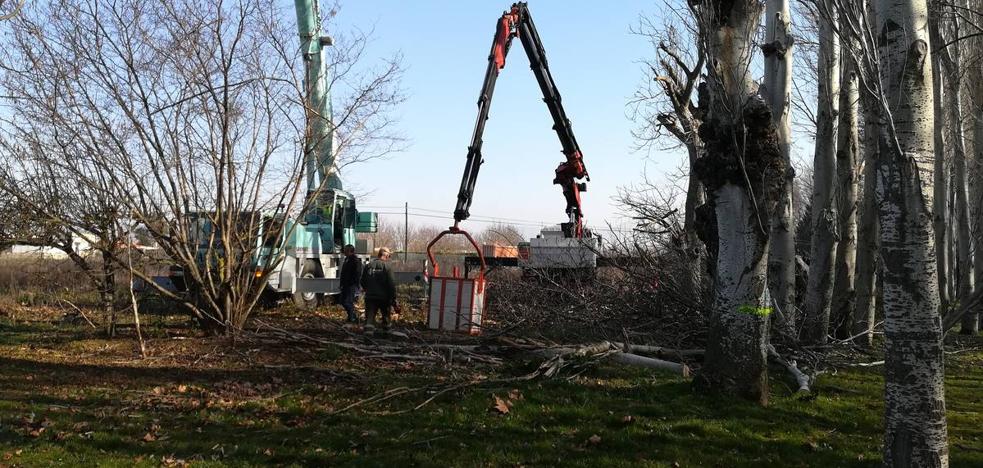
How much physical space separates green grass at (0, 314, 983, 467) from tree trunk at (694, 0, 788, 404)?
0.37m

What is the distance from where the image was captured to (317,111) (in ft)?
36.5

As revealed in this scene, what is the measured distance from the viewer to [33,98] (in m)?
9.86

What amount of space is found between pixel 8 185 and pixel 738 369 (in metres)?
9.66

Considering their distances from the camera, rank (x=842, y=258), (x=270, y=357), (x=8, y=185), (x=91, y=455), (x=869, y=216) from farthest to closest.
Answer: (x=869, y=216) < (x=842, y=258) < (x=8, y=185) < (x=270, y=357) < (x=91, y=455)

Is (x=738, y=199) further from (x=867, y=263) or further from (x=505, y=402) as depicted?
(x=867, y=263)

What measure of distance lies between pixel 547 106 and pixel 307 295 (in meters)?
6.85

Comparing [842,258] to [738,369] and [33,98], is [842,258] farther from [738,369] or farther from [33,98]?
[33,98]

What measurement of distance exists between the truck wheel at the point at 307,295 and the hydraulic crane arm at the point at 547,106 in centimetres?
428

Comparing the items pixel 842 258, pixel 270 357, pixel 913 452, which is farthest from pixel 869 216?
pixel 270 357

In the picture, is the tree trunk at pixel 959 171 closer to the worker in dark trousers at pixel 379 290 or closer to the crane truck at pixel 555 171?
the crane truck at pixel 555 171

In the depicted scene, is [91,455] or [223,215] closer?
[91,455]

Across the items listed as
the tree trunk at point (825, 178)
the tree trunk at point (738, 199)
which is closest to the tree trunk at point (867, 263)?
the tree trunk at point (825, 178)

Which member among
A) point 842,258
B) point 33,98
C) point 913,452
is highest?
point 33,98

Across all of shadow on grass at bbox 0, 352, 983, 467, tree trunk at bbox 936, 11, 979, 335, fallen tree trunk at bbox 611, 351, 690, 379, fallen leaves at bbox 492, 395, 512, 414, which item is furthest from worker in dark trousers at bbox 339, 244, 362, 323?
tree trunk at bbox 936, 11, 979, 335
